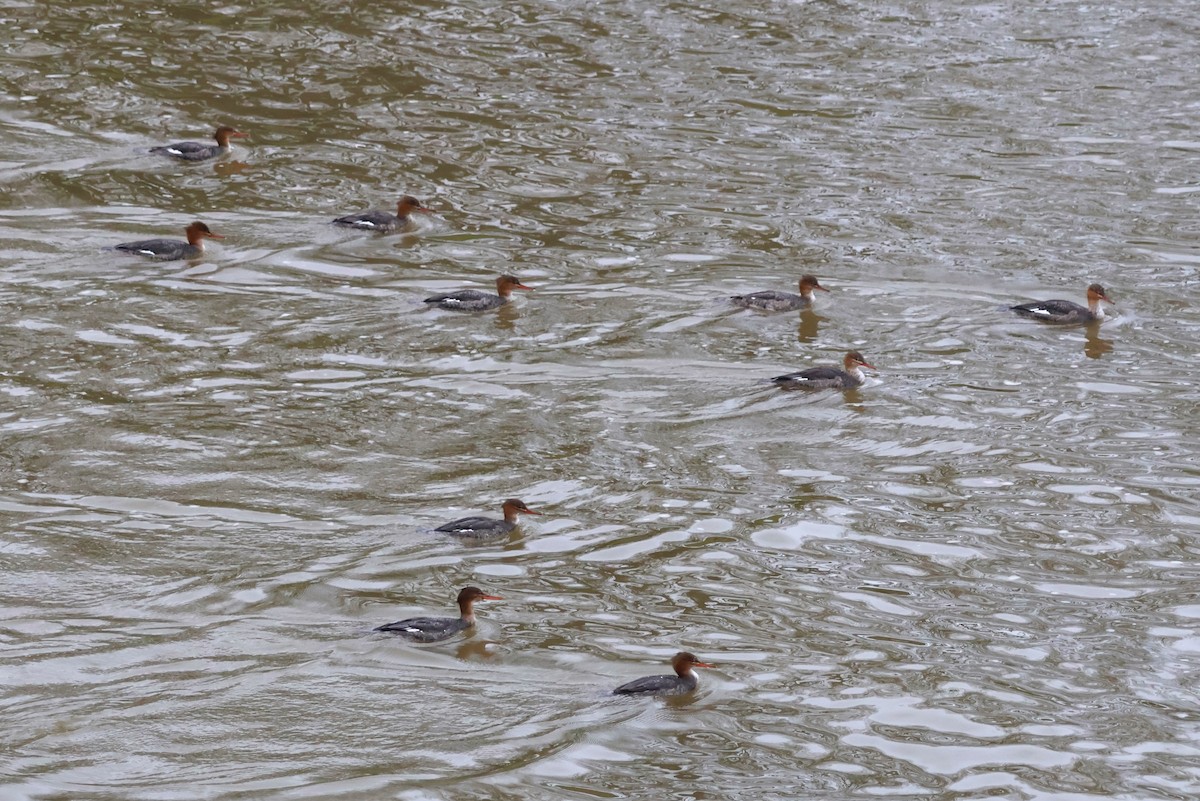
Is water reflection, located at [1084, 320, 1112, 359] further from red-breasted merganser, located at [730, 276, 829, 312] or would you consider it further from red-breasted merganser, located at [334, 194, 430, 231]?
red-breasted merganser, located at [334, 194, 430, 231]

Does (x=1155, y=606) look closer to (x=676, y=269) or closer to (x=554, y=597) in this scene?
(x=554, y=597)

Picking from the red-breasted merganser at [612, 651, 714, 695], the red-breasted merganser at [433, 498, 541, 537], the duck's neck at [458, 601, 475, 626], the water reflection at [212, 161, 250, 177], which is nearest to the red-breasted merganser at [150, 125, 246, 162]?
the water reflection at [212, 161, 250, 177]

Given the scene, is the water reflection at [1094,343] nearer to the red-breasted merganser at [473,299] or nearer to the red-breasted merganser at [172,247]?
the red-breasted merganser at [473,299]

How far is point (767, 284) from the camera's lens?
17.1 meters

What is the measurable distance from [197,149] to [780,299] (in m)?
7.04

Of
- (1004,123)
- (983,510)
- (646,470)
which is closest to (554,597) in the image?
(646,470)

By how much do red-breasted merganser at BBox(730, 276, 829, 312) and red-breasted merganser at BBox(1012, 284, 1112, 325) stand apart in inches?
74.3

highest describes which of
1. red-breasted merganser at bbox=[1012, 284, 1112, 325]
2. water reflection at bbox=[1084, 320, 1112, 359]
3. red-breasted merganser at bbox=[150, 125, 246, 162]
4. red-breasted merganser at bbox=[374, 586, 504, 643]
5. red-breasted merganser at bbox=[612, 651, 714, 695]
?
red-breasted merganser at bbox=[150, 125, 246, 162]

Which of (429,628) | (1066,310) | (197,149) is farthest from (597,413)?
(197,149)

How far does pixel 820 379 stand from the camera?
14.6m

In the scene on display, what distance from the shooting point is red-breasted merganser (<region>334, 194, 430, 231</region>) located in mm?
17719

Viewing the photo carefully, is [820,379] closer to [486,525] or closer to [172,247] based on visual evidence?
[486,525]

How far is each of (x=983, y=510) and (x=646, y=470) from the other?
2.50 metres

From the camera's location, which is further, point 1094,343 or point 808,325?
point 808,325
